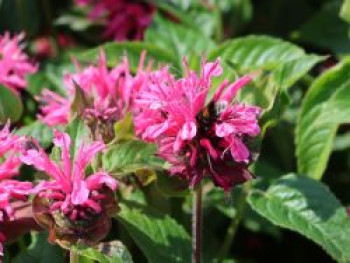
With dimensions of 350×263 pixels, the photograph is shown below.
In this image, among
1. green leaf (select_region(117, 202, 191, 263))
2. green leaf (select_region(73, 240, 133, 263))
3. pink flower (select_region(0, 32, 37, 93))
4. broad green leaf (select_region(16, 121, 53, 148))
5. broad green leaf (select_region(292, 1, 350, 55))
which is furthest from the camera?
broad green leaf (select_region(292, 1, 350, 55))

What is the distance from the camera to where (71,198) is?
2.97ft

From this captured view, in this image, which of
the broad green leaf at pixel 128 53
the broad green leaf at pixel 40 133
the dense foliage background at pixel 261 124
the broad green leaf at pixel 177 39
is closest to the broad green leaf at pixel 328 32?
the dense foliage background at pixel 261 124

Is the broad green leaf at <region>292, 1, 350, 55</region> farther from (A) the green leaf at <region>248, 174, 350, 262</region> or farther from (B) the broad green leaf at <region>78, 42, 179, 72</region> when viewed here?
(A) the green leaf at <region>248, 174, 350, 262</region>

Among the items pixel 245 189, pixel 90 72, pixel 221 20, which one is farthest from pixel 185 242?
pixel 221 20

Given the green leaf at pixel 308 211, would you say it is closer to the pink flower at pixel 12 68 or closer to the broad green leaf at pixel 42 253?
the broad green leaf at pixel 42 253

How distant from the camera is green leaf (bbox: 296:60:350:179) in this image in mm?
1211

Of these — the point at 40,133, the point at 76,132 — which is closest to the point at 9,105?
the point at 40,133

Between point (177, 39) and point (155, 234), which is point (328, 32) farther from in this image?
point (155, 234)

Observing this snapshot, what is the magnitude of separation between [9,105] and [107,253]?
34 cm

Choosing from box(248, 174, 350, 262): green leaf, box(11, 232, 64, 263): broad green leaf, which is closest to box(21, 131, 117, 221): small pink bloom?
box(11, 232, 64, 263): broad green leaf

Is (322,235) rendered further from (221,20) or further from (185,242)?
(221,20)

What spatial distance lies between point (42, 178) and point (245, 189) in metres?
0.30

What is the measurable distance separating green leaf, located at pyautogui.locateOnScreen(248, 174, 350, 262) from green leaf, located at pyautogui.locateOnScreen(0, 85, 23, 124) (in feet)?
1.19

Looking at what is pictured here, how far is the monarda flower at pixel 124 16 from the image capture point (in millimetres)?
1648
